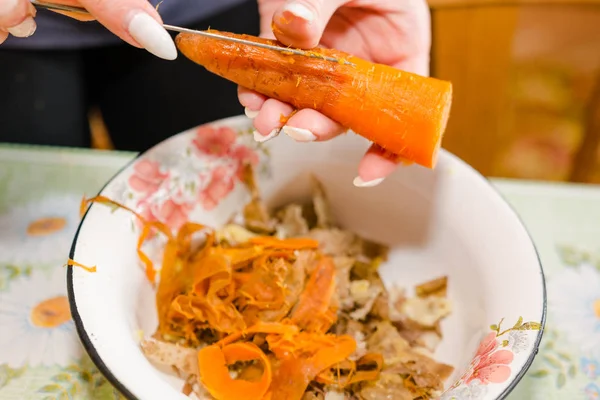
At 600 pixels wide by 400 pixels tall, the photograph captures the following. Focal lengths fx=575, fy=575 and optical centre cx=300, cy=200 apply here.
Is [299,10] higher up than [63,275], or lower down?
higher up

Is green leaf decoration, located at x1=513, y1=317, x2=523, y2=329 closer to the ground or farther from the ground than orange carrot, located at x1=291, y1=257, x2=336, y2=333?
farther from the ground

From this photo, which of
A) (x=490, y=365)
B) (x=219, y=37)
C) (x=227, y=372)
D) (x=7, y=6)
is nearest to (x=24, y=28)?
(x=7, y=6)

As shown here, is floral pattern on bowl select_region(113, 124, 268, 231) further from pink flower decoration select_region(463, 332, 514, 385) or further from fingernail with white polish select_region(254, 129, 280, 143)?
pink flower decoration select_region(463, 332, 514, 385)

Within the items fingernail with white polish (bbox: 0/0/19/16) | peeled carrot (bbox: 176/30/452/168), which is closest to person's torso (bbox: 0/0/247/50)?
peeled carrot (bbox: 176/30/452/168)

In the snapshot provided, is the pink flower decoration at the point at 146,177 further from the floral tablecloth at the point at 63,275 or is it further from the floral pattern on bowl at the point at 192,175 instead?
the floral tablecloth at the point at 63,275

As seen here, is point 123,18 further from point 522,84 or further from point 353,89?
point 522,84

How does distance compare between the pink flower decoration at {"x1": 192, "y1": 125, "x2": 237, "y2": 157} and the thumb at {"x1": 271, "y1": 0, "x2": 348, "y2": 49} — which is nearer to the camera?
the thumb at {"x1": 271, "y1": 0, "x2": 348, "y2": 49}
